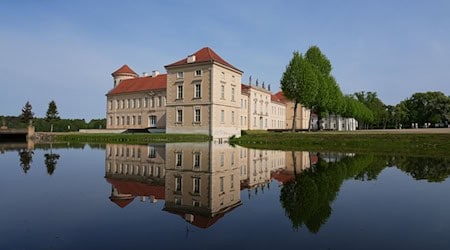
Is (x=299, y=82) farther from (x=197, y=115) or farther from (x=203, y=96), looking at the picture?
(x=197, y=115)

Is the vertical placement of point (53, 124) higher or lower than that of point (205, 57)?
lower

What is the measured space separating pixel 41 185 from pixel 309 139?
83.7 feet

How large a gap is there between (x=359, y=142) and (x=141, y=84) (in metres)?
41.1

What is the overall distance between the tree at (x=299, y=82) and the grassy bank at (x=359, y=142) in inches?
390

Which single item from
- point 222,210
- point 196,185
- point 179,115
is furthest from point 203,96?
point 222,210

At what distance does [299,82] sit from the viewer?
137 feet

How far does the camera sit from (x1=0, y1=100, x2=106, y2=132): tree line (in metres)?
60.8

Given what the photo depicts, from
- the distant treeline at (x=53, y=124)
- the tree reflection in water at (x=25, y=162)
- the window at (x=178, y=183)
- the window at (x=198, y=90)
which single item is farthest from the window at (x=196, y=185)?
the distant treeline at (x=53, y=124)

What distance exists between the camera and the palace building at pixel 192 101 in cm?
4169

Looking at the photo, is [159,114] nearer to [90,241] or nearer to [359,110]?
[359,110]

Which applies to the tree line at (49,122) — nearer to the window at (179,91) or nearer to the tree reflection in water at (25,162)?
the window at (179,91)

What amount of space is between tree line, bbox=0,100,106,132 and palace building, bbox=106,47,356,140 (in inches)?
448

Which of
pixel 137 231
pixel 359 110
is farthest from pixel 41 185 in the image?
pixel 359 110

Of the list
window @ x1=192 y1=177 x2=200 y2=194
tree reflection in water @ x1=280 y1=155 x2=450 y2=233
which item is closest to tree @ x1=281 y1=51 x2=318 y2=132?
tree reflection in water @ x1=280 y1=155 x2=450 y2=233
